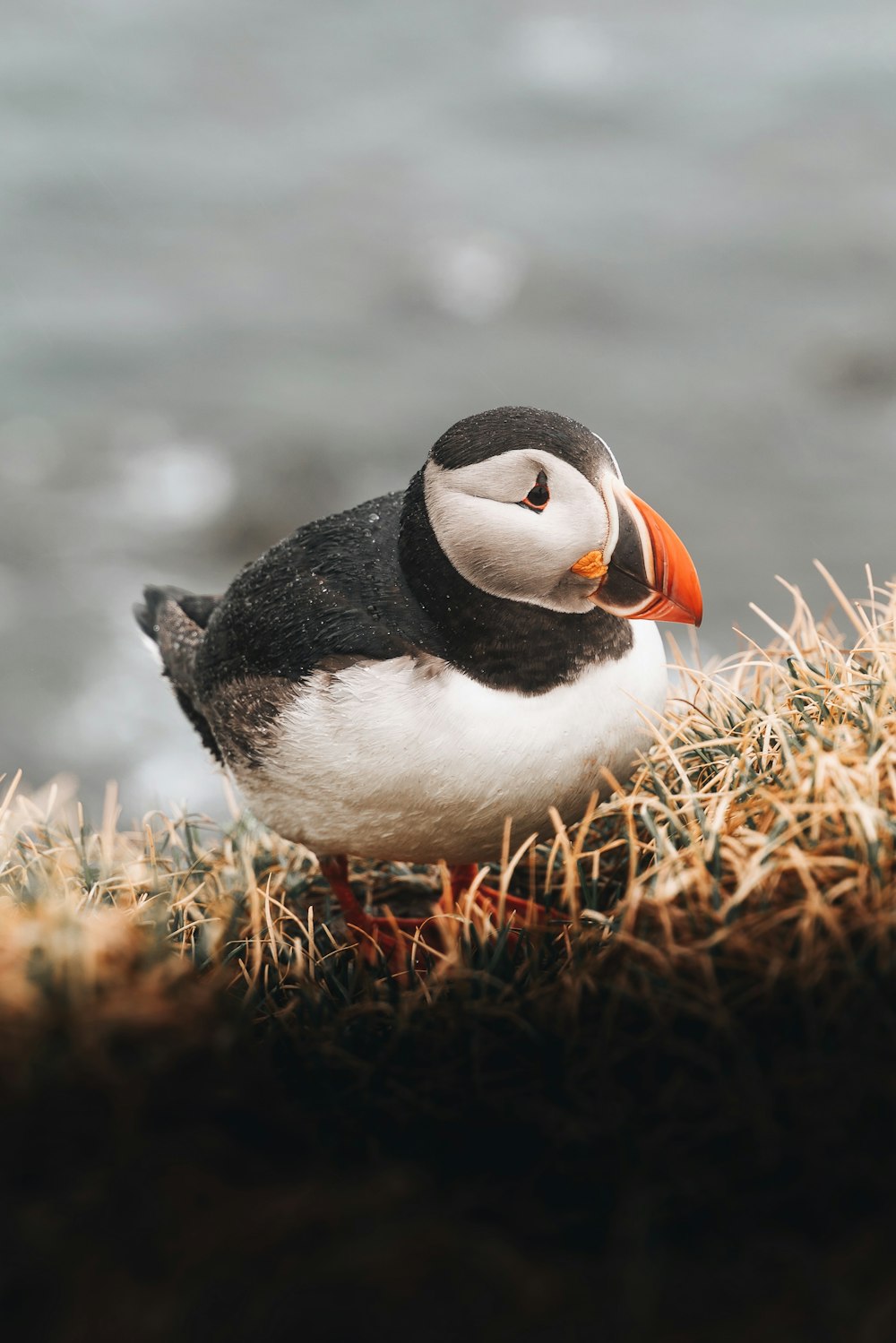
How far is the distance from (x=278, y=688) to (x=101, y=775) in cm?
283

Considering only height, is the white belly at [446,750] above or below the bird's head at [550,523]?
below

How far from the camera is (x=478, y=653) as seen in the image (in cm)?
201

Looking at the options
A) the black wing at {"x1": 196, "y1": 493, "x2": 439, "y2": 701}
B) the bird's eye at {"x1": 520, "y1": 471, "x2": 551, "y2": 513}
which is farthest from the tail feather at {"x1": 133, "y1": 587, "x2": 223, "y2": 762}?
the bird's eye at {"x1": 520, "y1": 471, "x2": 551, "y2": 513}

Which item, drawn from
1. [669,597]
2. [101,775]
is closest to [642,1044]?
[669,597]

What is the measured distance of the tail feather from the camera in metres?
2.65

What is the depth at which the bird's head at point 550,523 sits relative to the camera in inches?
74.5

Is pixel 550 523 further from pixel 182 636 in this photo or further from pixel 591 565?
pixel 182 636

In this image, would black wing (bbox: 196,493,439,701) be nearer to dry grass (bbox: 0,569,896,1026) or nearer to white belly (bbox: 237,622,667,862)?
white belly (bbox: 237,622,667,862)

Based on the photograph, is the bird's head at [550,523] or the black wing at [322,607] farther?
the black wing at [322,607]

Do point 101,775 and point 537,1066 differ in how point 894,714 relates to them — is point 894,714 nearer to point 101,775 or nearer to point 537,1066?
point 537,1066

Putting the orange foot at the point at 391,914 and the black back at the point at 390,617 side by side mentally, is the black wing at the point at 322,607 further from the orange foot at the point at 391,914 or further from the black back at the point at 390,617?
the orange foot at the point at 391,914

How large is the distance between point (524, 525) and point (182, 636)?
3.68ft

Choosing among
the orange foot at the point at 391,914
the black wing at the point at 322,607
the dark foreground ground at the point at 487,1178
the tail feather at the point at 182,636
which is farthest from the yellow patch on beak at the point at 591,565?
the tail feather at the point at 182,636

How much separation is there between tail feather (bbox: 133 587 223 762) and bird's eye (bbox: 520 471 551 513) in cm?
99
